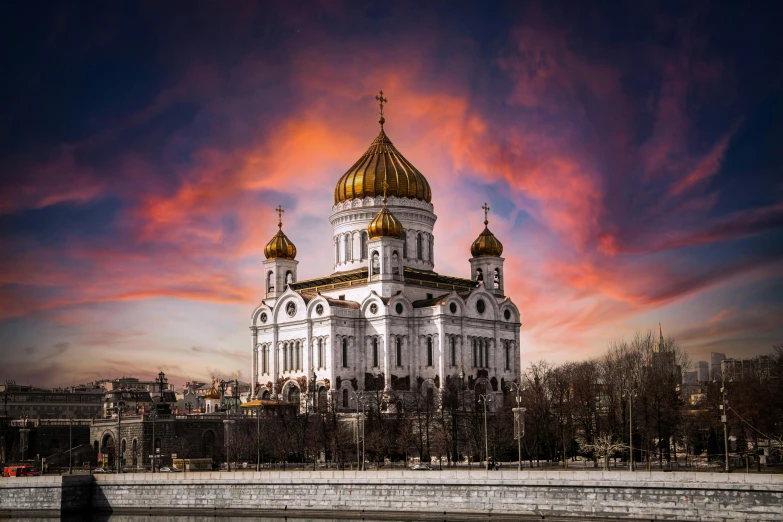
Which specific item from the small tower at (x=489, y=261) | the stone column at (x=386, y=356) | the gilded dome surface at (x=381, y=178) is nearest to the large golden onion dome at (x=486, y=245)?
the small tower at (x=489, y=261)

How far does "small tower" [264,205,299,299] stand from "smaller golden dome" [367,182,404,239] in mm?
11269

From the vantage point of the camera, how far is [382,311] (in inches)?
3322

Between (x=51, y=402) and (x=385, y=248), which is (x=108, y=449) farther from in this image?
(x=51, y=402)

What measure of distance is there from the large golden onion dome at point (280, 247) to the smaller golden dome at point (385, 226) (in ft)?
36.6

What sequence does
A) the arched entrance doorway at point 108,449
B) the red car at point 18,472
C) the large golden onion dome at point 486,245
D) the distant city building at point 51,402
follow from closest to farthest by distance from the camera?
the red car at point 18,472
the arched entrance doorway at point 108,449
the large golden onion dome at point 486,245
the distant city building at point 51,402

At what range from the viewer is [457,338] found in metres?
86.5

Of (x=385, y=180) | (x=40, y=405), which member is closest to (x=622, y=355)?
(x=385, y=180)

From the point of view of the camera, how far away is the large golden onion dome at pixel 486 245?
94.0m

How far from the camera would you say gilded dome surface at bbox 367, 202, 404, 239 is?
85.6 m

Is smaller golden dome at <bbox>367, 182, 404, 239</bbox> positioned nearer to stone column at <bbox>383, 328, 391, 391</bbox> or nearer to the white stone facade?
the white stone facade

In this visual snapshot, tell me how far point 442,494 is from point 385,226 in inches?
1470

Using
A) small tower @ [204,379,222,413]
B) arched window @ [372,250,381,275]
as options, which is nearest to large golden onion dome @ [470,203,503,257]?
arched window @ [372,250,381,275]

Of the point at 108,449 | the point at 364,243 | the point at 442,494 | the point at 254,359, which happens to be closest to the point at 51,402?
the point at 254,359

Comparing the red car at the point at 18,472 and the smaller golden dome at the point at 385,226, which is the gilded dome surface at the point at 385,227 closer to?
the smaller golden dome at the point at 385,226
